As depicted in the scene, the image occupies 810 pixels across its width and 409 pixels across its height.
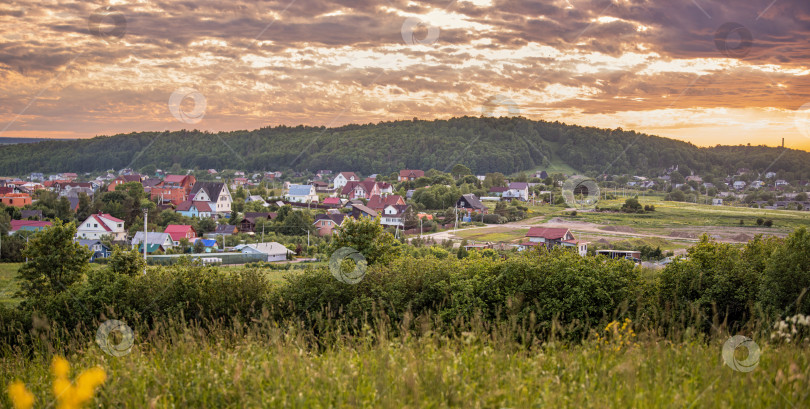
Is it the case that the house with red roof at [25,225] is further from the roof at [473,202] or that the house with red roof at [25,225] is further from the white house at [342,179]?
the white house at [342,179]

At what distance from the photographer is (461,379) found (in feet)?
10.0

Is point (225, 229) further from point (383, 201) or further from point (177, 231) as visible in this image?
point (383, 201)

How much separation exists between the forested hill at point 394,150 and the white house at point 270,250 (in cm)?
7331

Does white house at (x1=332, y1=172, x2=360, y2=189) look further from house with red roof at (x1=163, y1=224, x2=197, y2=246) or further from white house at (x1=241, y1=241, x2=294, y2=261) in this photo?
white house at (x1=241, y1=241, x2=294, y2=261)

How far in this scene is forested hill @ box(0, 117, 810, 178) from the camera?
11638 cm

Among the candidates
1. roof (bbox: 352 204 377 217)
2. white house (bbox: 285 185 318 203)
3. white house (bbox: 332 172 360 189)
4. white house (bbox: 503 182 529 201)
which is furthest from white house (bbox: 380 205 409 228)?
white house (bbox: 332 172 360 189)

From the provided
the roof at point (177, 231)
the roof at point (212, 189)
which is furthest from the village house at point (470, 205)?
the roof at point (212, 189)

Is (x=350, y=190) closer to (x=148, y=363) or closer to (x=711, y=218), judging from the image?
(x=711, y=218)

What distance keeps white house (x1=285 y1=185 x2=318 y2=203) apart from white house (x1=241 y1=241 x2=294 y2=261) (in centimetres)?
3226

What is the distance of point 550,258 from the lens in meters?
12.2

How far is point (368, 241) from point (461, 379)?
16.5 meters

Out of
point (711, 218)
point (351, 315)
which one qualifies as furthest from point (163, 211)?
point (711, 218)

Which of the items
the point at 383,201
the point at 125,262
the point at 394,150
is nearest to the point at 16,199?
the point at 383,201

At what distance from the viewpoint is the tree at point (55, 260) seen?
2005 centimetres
